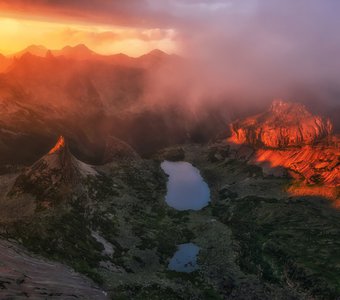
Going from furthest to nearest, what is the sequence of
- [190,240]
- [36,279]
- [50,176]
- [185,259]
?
[50,176] → [190,240] → [185,259] → [36,279]

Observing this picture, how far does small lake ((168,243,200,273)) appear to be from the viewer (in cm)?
13712

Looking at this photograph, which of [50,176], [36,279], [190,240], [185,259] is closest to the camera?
[36,279]

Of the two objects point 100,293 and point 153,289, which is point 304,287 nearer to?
point 153,289

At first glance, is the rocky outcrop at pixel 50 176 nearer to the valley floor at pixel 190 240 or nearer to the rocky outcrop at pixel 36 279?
the valley floor at pixel 190 240

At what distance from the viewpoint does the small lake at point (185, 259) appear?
137m

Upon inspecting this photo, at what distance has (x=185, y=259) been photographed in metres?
146

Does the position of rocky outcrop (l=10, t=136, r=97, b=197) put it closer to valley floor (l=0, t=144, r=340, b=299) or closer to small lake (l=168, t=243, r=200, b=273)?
valley floor (l=0, t=144, r=340, b=299)

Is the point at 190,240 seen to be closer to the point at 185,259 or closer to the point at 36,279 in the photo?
the point at 185,259

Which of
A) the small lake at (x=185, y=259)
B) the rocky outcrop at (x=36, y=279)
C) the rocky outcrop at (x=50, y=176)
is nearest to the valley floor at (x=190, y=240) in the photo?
the small lake at (x=185, y=259)

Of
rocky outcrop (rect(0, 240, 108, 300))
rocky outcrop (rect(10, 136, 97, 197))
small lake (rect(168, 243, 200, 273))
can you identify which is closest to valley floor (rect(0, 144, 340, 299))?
small lake (rect(168, 243, 200, 273))

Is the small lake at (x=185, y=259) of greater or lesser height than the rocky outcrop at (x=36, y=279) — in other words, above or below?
above

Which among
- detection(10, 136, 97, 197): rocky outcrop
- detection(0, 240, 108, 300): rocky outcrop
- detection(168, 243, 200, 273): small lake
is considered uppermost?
detection(10, 136, 97, 197): rocky outcrop

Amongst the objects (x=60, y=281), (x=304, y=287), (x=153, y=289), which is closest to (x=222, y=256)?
(x=304, y=287)

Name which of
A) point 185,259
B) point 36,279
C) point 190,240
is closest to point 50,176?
point 190,240
